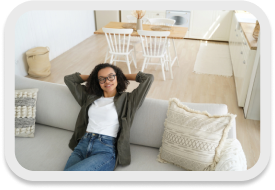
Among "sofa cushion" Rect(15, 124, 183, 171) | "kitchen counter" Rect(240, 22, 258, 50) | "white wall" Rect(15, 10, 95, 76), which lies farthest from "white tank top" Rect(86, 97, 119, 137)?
"white wall" Rect(15, 10, 95, 76)

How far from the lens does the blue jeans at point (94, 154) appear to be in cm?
143

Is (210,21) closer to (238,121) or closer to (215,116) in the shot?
(238,121)

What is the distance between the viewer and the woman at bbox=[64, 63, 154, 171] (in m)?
1.57

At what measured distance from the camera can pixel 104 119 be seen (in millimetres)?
1621

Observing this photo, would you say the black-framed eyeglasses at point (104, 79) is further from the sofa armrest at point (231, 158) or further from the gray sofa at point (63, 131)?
the sofa armrest at point (231, 158)

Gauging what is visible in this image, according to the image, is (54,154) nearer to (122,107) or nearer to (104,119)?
(104,119)

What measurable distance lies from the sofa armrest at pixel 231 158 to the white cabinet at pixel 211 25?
15.3 feet

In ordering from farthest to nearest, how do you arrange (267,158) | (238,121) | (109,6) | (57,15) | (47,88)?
1. (57,15)
2. (238,121)
3. (47,88)
4. (109,6)
5. (267,158)

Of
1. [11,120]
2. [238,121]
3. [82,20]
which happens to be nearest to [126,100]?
[11,120]

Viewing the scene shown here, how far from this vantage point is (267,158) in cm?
112

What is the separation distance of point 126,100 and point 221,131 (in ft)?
2.18

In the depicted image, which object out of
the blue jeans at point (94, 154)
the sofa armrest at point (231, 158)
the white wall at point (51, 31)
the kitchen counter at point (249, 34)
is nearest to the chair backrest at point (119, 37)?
the white wall at point (51, 31)

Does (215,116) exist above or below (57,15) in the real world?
below

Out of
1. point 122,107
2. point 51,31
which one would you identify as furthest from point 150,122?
point 51,31
